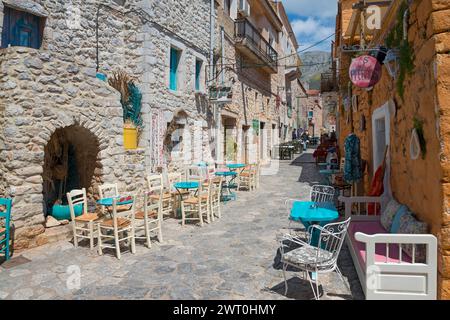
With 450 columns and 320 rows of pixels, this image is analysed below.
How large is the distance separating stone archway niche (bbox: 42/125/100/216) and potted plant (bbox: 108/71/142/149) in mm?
973

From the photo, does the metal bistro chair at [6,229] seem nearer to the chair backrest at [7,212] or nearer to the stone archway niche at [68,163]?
the chair backrest at [7,212]

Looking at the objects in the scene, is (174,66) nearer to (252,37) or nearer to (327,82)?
(252,37)

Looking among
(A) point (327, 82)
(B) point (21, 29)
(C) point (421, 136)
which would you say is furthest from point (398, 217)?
(A) point (327, 82)

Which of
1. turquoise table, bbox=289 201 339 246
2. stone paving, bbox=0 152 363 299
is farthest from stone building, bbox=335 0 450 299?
stone paving, bbox=0 152 363 299

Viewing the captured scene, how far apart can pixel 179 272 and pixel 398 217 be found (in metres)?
2.84

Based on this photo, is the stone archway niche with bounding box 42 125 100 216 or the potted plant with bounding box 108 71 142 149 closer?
the stone archway niche with bounding box 42 125 100 216

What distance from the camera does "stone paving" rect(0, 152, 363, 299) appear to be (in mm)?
3639

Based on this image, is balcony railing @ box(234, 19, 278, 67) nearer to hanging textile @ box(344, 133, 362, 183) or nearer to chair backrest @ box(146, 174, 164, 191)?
chair backrest @ box(146, 174, 164, 191)

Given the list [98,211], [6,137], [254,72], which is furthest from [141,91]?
[254,72]

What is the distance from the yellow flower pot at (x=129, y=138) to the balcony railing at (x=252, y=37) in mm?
8118

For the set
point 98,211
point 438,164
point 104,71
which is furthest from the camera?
point 104,71

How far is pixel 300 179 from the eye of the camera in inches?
521

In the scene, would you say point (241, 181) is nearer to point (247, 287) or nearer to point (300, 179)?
point (300, 179)

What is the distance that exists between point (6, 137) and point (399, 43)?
567 cm
